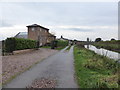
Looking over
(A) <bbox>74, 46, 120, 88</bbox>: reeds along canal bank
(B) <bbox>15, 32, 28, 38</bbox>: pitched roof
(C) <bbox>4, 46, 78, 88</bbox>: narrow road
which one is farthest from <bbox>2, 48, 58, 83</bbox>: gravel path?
(B) <bbox>15, 32, 28, 38</bbox>: pitched roof

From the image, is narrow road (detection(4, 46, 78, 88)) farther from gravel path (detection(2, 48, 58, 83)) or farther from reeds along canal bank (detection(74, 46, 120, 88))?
gravel path (detection(2, 48, 58, 83))

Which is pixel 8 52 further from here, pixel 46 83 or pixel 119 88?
pixel 119 88

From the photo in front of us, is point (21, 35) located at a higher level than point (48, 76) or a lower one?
higher

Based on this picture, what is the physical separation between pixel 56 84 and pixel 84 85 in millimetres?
1080

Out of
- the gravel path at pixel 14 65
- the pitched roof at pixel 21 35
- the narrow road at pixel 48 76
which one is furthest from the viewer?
the pitched roof at pixel 21 35

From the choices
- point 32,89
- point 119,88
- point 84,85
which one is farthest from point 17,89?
point 119,88

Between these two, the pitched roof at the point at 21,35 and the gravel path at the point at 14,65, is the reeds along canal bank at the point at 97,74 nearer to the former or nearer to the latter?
the gravel path at the point at 14,65

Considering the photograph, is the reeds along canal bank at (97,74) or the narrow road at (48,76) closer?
the reeds along canal bank at (97,74)

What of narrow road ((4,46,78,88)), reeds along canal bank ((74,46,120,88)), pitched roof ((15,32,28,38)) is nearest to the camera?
reeds along canal bank ((74,46,120,88))

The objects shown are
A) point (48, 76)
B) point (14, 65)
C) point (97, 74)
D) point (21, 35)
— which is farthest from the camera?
point (21, 35)

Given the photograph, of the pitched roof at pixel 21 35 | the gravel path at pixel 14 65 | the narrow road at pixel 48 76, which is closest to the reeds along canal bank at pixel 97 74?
the narrow road at pixel 48 76

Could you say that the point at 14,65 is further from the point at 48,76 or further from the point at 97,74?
the point at 97,74

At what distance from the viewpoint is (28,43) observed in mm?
23844

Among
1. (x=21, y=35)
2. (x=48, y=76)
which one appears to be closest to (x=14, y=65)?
(x=48, y=76)
